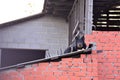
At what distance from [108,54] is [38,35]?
5.68m

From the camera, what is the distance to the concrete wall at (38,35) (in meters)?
12.5

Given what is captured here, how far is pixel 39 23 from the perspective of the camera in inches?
498

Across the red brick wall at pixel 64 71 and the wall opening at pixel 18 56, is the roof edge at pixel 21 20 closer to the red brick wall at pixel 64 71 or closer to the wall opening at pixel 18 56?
the wall opening at pixel 18 56

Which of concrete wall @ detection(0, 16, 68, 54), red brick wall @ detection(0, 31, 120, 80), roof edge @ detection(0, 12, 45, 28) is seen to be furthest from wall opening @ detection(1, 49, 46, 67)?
red brick wall @ detection(0, 31, 120, 80)

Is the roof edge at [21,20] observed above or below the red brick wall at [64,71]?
above

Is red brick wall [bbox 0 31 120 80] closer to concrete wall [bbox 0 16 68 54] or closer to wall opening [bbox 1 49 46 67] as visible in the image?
concrete wall [bbox 0 16 68 54]

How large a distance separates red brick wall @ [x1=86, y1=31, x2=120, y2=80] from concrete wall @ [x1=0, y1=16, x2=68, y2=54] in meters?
5.30

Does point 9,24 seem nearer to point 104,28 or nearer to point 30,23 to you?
point 30,23

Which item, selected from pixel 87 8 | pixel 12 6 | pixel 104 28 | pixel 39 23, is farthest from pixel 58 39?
pixel 12 6

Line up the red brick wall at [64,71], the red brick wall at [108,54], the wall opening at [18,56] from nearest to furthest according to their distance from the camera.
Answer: the red brick wall at [64,71] < the red brick wall at [108,54] < the wall opening at [18,56]

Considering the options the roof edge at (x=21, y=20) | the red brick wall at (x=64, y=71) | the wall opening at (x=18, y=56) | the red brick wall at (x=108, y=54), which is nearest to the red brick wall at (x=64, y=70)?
the red brick wall at (x=64, y=71)

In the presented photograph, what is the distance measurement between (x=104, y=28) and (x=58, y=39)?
5.90 ft

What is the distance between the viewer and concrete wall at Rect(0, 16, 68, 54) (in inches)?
491

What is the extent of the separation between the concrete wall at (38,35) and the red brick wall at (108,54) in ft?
17.4
